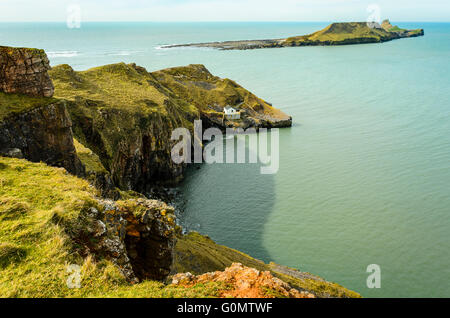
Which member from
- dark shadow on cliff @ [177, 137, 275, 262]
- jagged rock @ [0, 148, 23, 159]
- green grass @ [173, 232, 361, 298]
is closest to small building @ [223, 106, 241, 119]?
dark shadow on cliff @ [177, 137, 275, 262]

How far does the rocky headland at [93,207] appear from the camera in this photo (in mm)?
11297

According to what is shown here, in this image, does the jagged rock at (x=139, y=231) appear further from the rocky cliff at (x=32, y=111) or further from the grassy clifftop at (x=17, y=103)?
the grassy clifftop at (x=17, y=103)

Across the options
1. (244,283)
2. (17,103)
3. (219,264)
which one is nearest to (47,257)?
(244,283)

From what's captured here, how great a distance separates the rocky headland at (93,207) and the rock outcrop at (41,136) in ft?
0.24

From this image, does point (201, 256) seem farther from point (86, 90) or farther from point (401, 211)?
point (86, 90)

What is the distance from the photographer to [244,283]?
473 inches

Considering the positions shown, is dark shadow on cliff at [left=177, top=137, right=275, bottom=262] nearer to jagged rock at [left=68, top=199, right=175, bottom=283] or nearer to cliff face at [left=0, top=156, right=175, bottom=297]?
jagged rock at [left=68, top=199, right=175, bottom=283]

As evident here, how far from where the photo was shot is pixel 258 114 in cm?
8200

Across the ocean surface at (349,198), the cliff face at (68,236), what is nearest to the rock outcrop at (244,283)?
the cliff face at (68,236)

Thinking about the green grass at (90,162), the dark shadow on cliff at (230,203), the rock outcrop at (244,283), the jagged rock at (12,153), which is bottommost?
the dark shadow on cliff at (230,203)

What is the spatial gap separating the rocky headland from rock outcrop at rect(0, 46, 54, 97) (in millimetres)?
75

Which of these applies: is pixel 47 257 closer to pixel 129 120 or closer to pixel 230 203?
pixel 230 203

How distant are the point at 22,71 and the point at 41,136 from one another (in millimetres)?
5197

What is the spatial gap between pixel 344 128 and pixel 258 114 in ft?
70.2
